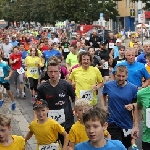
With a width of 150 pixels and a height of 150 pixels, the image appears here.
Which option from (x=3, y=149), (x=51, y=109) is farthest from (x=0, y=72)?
(x=3, y=149)

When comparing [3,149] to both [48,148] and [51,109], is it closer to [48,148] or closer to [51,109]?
[48,148]

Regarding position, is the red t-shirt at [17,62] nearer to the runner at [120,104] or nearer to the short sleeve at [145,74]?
the short sleeve at [145,74]

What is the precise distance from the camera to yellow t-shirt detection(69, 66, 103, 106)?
8086mm

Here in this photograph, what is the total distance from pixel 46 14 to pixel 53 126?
73231 millimetres

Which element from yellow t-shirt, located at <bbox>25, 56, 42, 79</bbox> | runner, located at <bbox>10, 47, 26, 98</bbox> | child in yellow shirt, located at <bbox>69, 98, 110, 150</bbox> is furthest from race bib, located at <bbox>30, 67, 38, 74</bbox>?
child in yellow shirt, located at <bbox>69, 98, 110, 150</bbox>

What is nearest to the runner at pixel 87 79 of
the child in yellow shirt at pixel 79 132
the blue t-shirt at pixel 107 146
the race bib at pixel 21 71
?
the child in yellow shirt at pixel 79 132

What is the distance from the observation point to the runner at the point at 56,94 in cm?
647

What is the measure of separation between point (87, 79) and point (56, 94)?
5.21 feet

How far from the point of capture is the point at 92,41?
21.0 m

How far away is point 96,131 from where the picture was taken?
146 inches

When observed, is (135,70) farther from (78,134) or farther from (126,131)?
(78,134)

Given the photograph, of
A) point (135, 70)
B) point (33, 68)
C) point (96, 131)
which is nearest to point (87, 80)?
point (135, 70)

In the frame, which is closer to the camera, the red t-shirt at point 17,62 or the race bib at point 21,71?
the race bib at point 21,71

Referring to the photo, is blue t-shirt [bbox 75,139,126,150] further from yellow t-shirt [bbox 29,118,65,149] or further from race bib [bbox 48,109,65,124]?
race bib [bbox 48,109,65,124]
